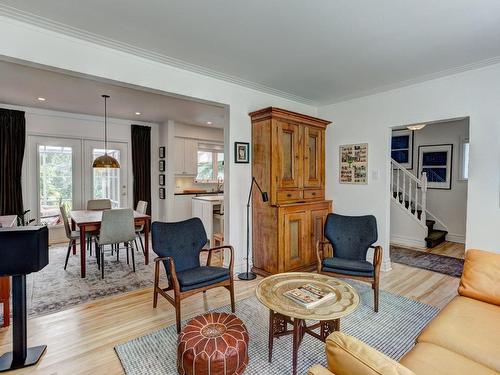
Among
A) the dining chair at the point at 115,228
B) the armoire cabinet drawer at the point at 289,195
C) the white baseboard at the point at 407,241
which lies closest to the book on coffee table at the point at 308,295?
the armoire cabinet drawer at the point at 289,195

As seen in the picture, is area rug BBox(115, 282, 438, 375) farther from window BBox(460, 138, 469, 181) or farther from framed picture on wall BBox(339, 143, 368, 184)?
window BBox(460, 138, 469, 181)

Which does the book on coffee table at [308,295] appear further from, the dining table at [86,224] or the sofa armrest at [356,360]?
the dining table at [86,224]

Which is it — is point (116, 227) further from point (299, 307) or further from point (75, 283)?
point (299, 307)

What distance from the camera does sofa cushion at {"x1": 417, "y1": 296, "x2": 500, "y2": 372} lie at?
144 centimetres

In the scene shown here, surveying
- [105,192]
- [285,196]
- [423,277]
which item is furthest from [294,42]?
[105,192]

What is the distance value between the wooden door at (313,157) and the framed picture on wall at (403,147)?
3110 mm

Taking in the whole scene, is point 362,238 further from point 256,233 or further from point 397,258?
point 397,258

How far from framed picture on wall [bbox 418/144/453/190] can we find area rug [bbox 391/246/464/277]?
1765 mm

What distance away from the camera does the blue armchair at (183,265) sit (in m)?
2.49

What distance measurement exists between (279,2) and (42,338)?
3.34 m

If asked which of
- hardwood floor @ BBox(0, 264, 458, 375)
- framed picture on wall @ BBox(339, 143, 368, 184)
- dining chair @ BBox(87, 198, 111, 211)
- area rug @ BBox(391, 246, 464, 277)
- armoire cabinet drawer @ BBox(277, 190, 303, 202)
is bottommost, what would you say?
hardwood floor @ BBox(0, 264, 458, 375)

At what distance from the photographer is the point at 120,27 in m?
2.41

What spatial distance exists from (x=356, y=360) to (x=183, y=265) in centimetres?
231

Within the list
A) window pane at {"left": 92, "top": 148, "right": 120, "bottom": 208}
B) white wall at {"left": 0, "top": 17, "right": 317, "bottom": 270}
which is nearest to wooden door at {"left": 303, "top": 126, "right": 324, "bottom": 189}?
white wall at {"left": 0, "top": 17, "right": 317, "bottom": 270}
